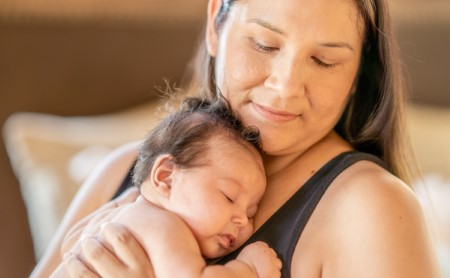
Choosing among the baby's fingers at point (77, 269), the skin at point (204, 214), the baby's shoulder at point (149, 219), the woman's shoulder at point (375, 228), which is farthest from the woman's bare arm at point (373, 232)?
the baby's fingers at point (77, 269)

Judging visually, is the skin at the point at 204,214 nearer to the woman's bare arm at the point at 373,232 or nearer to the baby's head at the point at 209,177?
the baby's head at the point at 209,177

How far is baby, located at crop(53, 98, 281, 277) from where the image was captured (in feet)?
3.70

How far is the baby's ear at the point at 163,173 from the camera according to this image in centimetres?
119

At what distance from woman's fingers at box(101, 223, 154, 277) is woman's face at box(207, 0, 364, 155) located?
0.96 ft

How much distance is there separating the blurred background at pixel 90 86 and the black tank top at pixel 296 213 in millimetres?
826

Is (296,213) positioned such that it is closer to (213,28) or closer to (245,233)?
(245,233)

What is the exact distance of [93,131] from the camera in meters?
2.32

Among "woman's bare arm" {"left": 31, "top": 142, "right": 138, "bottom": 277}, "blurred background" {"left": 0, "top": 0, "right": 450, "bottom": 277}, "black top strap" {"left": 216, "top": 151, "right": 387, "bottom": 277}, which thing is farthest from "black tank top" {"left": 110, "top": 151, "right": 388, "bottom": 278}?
"blurred background" {"left": 0, "top": 0, "right": 450, "bottom": 277}

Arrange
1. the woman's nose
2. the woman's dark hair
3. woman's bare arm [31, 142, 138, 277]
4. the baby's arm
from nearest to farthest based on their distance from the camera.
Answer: the baby's arm
the woman's nose
the woman's dark hair
woman's bare arm [31, 142, 138, 277]

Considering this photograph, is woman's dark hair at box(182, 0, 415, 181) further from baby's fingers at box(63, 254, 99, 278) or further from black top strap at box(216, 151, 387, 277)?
baby's fingers at box(63, 254, 99, 278)

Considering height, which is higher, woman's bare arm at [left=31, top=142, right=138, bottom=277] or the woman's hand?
the woman's hand

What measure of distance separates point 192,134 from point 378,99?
0.43 metres

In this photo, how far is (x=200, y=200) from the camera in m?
1.16

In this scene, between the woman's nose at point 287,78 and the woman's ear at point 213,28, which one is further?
the woman's ear at point 213,28
